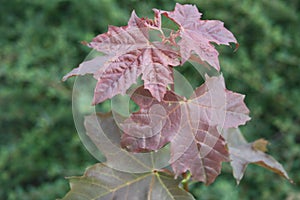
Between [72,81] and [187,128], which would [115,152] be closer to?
[187,128]

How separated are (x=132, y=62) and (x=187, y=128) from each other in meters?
0.11

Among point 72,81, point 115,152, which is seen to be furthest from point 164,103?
point 72,81

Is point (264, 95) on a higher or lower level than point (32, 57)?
lower

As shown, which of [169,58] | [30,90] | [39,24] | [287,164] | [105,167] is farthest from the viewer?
[39,24]

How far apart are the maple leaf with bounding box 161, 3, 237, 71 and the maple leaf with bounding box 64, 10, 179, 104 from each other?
2cm

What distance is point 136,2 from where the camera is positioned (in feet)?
6.69

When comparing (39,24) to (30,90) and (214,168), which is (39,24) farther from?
(214,168)

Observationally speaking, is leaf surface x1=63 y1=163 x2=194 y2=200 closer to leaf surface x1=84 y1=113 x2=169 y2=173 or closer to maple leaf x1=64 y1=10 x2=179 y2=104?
leaf surface x1=84 y1=113 x2=169 y2=173

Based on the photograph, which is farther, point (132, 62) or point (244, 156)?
point (244, 156)

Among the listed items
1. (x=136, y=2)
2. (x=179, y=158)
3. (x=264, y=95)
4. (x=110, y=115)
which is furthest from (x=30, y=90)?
(x=179, y=158)

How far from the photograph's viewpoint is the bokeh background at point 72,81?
187 centimetres

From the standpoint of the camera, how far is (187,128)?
0.64 meters

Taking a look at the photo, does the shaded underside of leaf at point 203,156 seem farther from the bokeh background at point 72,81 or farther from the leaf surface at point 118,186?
the bokeh background at point 72,81

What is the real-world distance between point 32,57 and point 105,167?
1368 mm
